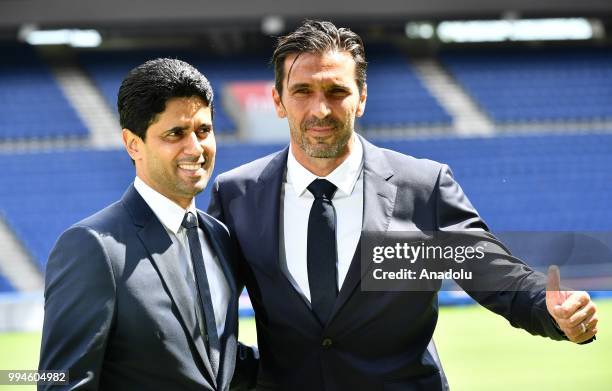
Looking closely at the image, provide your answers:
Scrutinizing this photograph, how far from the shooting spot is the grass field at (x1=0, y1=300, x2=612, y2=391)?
20.6ft

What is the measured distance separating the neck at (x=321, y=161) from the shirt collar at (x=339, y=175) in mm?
10

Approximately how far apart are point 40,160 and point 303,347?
12.9 m

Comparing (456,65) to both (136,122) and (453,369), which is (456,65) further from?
(136,122)

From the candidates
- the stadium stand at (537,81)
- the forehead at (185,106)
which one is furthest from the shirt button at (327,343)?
the stadium stand at (537,81)

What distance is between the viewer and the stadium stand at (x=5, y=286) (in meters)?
12.3

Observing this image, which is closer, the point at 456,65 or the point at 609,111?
the point at 609,111

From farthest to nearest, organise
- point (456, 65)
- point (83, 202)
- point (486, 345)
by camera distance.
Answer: point (456, 65) < point (83, 202) < point (486, 345)

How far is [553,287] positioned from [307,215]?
767 mm

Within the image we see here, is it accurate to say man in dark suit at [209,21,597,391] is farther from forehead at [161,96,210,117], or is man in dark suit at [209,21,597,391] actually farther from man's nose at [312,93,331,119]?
forehead at [161,96,210,117]

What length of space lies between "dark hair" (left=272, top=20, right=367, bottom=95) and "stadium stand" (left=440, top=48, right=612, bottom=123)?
13831 millimetres

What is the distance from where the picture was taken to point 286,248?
8.11 feet

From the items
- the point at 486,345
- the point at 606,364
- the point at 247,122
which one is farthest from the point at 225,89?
the point at 606,364

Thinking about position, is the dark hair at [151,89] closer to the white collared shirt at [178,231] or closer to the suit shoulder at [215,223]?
the white collared shirt at [178,231]

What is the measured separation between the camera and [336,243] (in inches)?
95.8
